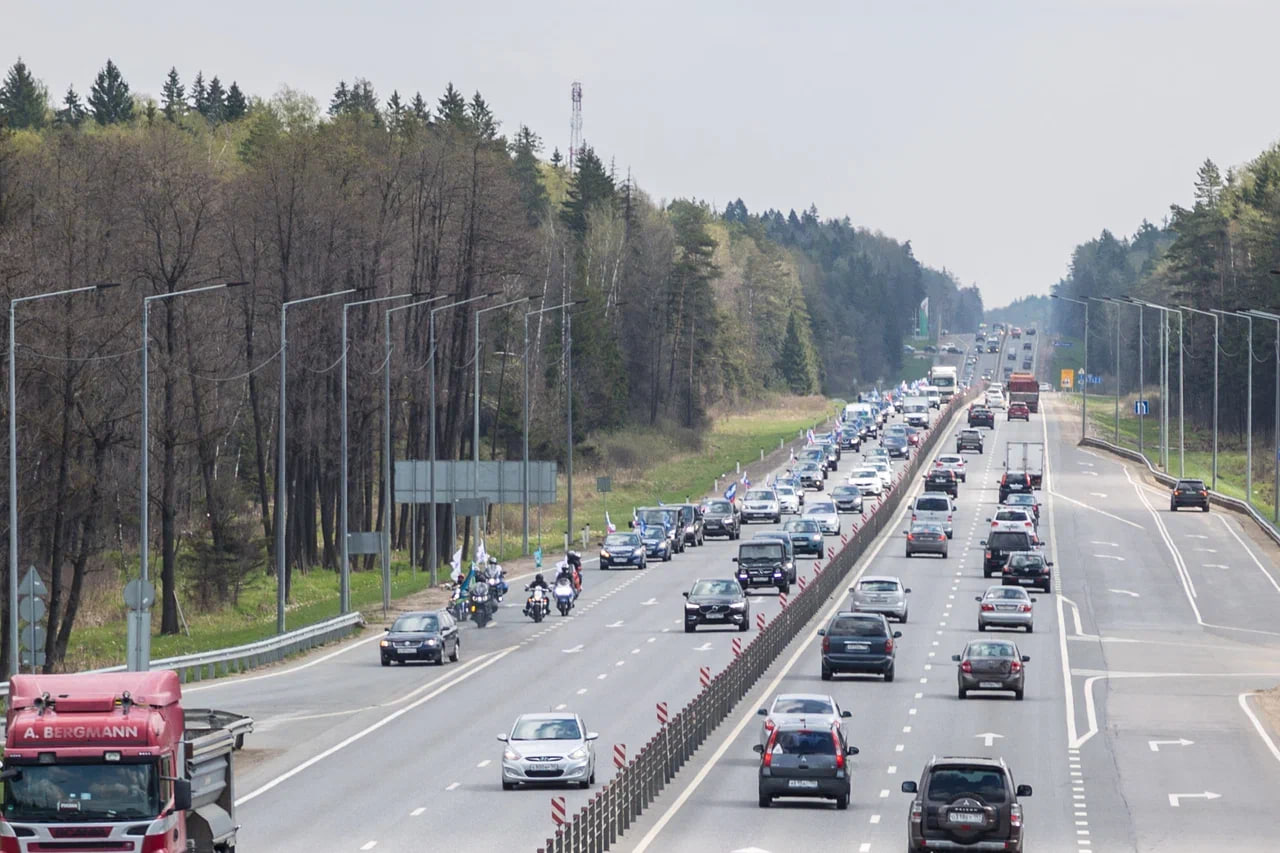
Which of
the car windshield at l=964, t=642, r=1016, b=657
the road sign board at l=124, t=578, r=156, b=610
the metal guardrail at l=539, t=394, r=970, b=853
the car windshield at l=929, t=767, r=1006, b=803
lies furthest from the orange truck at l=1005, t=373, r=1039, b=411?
the car windshield at l=929, t=767, r=1006, b=803

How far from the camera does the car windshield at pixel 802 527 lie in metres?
81.3

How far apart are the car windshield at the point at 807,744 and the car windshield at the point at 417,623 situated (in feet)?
71.6

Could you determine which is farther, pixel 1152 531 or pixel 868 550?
pixel 1152 531

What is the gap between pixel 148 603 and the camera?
38.1 metres

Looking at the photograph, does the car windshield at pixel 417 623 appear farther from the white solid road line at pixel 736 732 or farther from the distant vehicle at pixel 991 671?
the distant vehicle at pixel 991 671

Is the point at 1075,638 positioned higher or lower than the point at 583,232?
lower

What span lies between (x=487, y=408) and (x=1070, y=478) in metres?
32.3

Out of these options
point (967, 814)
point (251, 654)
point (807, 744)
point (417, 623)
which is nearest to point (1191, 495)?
point (417, 623)

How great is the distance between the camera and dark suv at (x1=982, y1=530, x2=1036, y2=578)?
74.8 metres

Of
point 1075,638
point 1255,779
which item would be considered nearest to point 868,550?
point 1075,638

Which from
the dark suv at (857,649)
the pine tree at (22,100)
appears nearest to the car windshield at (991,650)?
the dark suv at (857,649)

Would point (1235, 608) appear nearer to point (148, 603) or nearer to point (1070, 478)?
point (148, 603)

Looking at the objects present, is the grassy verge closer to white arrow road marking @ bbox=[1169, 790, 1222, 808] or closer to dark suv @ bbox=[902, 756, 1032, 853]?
white arrow road marking @ bbox=[1169, 790, 1222, 808]

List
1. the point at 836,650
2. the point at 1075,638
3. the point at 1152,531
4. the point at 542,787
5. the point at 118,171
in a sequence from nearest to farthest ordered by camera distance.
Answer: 1. the point at 542,787
2. the point at 836,650
3. the point at 1075,638
4. the point at 118,171
5. the point at 1152,531
